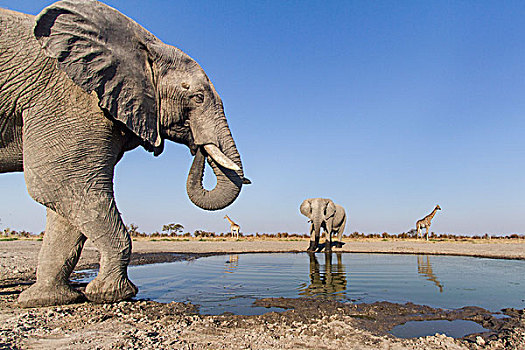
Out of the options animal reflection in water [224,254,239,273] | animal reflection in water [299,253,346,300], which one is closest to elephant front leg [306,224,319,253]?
animal reflection in water [224,254,239,273]

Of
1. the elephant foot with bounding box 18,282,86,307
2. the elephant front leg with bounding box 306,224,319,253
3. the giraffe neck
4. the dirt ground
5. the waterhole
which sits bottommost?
the waterhole

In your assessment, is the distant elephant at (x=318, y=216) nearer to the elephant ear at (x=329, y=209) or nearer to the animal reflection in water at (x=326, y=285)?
the elephant ear at (x=329, y=209)

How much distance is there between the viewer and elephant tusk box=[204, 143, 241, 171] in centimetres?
514

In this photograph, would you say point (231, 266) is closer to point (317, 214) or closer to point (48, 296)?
point (48, 296)

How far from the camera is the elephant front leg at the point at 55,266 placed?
4.38m

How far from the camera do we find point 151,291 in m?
5.41

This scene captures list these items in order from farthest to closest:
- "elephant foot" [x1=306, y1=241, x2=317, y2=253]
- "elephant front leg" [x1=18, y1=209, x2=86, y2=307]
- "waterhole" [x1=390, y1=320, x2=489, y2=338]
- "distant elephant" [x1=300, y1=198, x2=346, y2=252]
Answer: "distant elephant" [x1=300, y1=198, x2=346, y2=252] → "elephant foot" [x1=306, y1=241, x2=317, y2=253] → "elephant front leg" [x1=18, y1=209, x2=86, y2=307] → "waterhole" [x1=390, y1=320, x2=489, y2=338]

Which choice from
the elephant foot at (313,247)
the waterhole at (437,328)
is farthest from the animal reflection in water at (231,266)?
the elephant foot at (313,247)

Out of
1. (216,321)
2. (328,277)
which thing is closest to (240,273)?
(328,277)

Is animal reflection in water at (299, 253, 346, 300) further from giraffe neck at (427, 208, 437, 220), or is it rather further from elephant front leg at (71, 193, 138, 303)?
giraffe neck at (427, 208, 437, 220)

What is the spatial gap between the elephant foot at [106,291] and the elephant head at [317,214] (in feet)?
39.1

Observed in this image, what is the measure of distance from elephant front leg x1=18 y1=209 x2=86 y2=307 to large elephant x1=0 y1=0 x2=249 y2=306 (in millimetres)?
12

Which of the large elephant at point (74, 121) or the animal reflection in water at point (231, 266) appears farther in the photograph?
the animal reflection in water at point (231, 266)

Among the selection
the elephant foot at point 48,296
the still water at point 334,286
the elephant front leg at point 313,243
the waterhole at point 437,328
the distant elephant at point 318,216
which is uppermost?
the distant elephant at point 318,216
